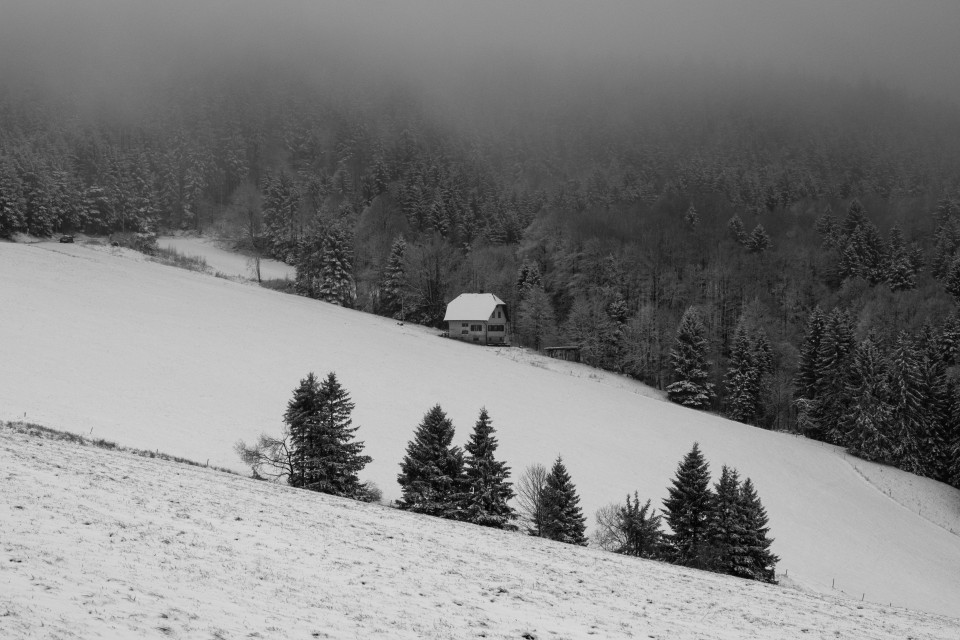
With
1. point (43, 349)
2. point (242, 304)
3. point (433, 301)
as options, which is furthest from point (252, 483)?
point (433, 301)

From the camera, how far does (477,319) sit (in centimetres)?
7988

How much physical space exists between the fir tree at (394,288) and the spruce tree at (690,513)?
6080 cm

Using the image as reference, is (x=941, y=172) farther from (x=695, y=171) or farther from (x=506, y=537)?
(x=506, y=537)

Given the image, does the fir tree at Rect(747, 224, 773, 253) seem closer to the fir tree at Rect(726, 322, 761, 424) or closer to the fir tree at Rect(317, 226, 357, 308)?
the fir tree at Rect(726, 322, 761, 424)

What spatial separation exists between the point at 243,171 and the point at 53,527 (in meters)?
154

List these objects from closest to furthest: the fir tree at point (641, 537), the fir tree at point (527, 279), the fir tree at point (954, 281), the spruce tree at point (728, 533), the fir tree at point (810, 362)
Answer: the spruce tree at point (728, 533) < the fir tree at point (641, 537) < the fir tree at point (810, 362) < the fir tree at point (954, 281) < the fir tree at point (527, 279)

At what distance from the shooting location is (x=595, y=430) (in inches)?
1875

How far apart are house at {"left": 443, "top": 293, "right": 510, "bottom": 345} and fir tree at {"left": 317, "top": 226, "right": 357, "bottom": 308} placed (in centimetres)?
1568

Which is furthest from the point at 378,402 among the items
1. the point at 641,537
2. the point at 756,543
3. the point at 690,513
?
the point at 756,543

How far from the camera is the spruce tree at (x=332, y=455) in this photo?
27.2m

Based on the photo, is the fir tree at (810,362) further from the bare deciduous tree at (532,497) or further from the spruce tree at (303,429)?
the spruce tree at (303,429)

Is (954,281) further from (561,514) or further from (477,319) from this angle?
(561,514)

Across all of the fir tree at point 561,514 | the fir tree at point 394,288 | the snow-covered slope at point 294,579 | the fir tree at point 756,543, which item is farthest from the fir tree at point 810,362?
the snow-covered slope at point 294,579

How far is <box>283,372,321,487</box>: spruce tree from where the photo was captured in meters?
27.4
